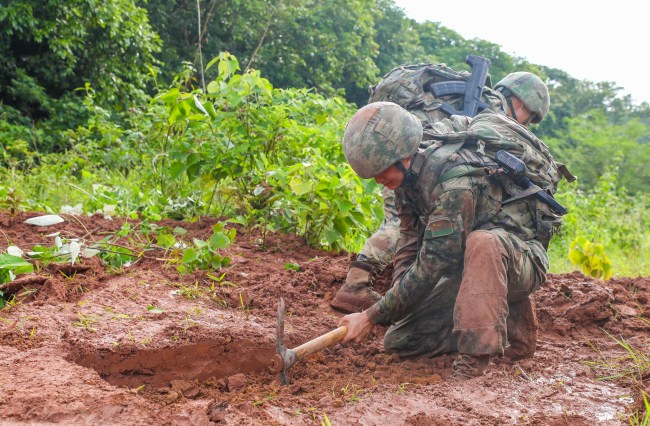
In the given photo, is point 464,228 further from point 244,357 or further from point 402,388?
point 244,357

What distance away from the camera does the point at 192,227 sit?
481cm

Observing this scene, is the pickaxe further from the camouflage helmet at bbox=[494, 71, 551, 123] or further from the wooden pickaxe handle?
the camouflage helmet at bbox=[494, 71, 551, 123]

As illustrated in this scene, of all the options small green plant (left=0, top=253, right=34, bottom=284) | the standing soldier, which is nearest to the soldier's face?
the standing soldier

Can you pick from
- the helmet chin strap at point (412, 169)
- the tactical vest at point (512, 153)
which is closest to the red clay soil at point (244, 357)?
the tactical vest at point (512, 153)

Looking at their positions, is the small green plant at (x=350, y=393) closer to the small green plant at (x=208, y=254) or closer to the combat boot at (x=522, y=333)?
the combat boot at (x=522, y=333)

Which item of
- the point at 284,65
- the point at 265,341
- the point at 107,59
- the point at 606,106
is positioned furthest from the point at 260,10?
the point at 606,106

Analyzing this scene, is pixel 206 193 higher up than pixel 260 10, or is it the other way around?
pixel 260 10

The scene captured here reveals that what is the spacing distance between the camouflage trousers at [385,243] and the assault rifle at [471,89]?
0.77m

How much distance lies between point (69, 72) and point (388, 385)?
10.8 meters

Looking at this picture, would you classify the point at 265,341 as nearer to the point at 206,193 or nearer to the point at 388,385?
the point at 388,385

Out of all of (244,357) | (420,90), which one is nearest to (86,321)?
(244,357)

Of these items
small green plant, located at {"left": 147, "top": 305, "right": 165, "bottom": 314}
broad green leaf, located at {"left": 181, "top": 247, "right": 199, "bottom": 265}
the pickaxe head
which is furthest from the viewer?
broad green leaf, located at {"left": 181, "top": 247, "right": 199, "bottom": 265}

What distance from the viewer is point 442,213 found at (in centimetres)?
298

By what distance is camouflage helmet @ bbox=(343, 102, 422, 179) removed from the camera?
2967mm
